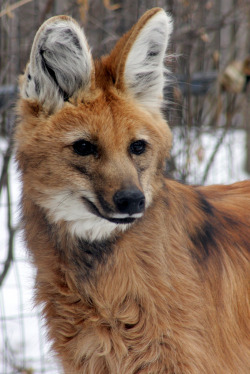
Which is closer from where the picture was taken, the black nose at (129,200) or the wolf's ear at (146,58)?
the black nose at (129,200)

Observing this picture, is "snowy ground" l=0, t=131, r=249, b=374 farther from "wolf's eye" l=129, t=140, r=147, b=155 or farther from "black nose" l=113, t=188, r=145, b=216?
"black nose" l=113, t=188, r=145, b=216

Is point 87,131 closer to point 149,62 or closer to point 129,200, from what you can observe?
point 129,200

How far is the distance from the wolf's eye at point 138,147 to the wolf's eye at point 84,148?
0.19 metres

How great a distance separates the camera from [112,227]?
92.4 inches

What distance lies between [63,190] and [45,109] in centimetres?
40

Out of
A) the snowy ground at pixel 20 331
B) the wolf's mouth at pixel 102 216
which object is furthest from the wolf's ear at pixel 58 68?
the snowy ground at pixel 20 331

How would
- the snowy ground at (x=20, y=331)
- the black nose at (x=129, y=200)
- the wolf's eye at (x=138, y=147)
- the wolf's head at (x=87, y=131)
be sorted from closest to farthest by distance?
1. the black nose at (x=129, y=200)
2. the wolf's head at (x=87, y=131)
3. the wolf's eye at (x=138, y=147)
4. the snowy ground at (x=20, y=331)

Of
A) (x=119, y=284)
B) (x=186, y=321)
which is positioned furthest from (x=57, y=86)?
(x=186, y=321)

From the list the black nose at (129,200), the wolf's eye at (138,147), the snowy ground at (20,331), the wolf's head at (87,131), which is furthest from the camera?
the snowy ground at (20,331)

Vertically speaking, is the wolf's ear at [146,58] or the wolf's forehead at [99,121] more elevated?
the wolf's ear at [146,58]

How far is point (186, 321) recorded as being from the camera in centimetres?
228

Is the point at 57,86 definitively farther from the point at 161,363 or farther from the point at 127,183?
the point at 161,363

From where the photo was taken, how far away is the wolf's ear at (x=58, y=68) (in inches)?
88.8

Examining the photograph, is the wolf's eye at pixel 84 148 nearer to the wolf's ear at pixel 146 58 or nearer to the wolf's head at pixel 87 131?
the wolf's head at pixel 87 131
